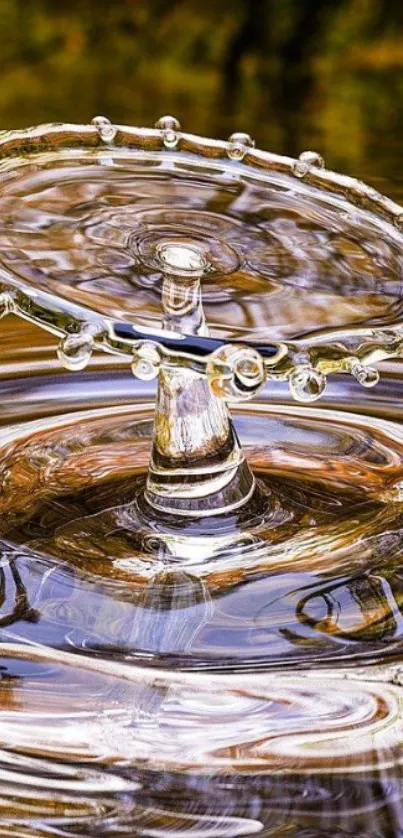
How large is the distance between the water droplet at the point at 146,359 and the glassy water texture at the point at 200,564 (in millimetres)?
42

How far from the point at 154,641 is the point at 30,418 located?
0.25 m

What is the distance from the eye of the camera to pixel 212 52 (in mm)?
2123

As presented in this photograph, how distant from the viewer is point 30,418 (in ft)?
2.32

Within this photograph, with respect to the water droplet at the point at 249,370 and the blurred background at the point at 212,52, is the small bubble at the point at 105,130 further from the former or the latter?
the blurred background at the point at 212,52

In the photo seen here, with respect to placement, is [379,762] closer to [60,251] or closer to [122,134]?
[60,251]

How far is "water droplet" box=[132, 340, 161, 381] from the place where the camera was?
18.1 inches

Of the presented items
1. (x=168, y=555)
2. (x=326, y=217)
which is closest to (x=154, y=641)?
(x=168, y=555)

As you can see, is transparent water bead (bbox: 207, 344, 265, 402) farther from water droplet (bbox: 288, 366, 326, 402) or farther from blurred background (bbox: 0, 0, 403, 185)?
blurred background (bbox: 0, 0, 403, 185)

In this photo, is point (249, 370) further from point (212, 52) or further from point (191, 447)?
point (212, 52)

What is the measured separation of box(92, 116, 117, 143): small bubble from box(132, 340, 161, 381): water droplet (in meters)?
0.19

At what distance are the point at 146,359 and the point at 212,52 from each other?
1.74 metres

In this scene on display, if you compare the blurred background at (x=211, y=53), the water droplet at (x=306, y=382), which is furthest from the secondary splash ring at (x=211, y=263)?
the blurred background at (x=211, y=53)

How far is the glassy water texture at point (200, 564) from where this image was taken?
15.6 inches

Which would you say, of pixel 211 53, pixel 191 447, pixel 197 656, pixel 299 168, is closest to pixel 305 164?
pixel 299 168
